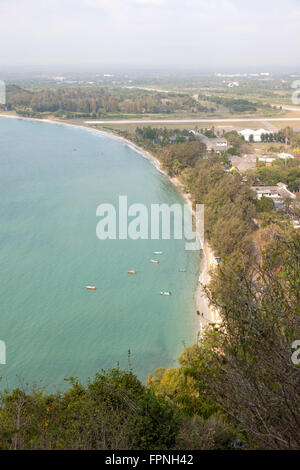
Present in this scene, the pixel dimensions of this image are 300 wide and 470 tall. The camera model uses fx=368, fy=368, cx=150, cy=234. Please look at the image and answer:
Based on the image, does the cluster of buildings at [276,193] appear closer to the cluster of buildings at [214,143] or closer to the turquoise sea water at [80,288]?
the turquoise sea water at [80,288]

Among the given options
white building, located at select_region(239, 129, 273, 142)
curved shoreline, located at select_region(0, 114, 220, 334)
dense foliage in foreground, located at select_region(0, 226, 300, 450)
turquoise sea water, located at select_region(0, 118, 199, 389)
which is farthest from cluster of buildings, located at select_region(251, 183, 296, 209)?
white building, located at select_region(239, 129, 273, 142)

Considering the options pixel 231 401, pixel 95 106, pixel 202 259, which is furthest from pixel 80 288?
pixel 95 106

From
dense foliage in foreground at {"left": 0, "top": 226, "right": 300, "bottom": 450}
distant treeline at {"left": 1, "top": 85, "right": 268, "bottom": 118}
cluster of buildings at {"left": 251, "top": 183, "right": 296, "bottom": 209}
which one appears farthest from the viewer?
distant treeline at {"left": 1, "top": 85, "right": 268, "bottom": 118}

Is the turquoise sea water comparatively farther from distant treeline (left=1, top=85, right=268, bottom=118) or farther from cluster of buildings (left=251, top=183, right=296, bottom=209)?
distant treeline (left=1, top=85, right=268, bottom=118)

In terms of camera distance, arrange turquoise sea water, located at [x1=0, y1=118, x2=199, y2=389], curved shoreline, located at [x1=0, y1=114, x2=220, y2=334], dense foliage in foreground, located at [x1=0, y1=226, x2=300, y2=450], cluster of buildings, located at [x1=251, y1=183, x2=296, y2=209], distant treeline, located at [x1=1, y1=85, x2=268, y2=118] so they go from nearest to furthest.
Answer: dense foliage in foreground, located at [x1=0, y1=226, x2=300, y2=450] → turquoise sea water, located at [x1=0, y1=118, x2=199, y2=389] → curved shoreline, located at [x1=0, y1=114, x2=220, y2=334] → cluster of buildings, located at [x1=251, y1=183, x2=296, y2=209] → distant treeline, located at [x1=1, y1=85, x2=268, y2=118]

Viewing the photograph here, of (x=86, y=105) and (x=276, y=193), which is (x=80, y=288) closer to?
(x=276, y=193)

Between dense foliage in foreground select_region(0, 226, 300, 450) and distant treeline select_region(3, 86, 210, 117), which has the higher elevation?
distant treeline select_region(3, 86, 210, 117)

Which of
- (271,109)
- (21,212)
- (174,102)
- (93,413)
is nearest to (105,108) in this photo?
(174,102)

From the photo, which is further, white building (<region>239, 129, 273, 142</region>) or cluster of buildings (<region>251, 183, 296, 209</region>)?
white building (<region>239, 129, 273, 142</region>)
